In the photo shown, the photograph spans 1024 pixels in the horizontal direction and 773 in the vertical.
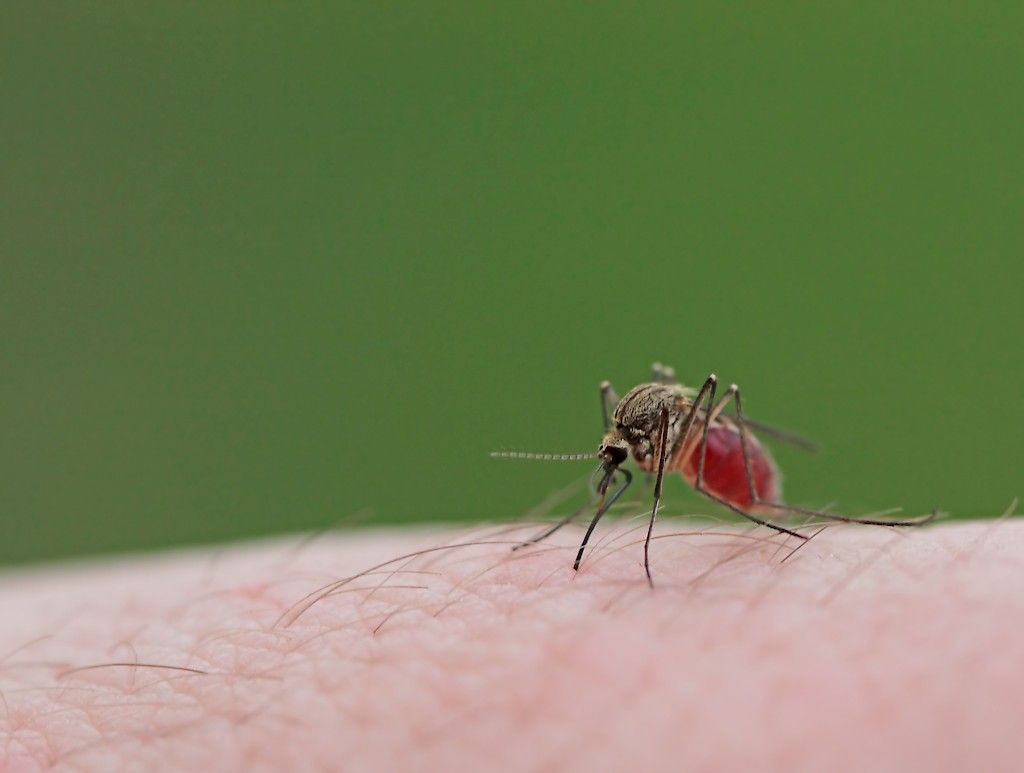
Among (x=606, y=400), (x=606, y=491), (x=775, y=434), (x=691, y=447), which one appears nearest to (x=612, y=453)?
(x=606, y=491)

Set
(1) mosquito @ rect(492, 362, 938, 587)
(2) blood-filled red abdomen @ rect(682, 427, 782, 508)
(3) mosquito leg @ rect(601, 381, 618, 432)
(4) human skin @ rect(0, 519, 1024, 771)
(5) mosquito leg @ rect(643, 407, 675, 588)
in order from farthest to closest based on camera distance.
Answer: (3) mosquito leg @ rect(601, 381, 618, 432)
(2) blood-filled red abdomen @ rect(682, 427, 782, 508)
(1) mosquito @ rect(492, 362, 938, 587)
(5) mosquito leg @ rect(643, 407, 675, 588)
(4) human skin @ rect(0, 519, 1024, 771)

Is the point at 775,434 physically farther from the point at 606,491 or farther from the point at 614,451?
the point at 606,491

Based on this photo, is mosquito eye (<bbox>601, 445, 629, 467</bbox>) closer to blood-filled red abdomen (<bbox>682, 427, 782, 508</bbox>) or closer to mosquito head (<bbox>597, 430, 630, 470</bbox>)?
mosquito head (<bbox>597, 430, 630, 470</bbox>)

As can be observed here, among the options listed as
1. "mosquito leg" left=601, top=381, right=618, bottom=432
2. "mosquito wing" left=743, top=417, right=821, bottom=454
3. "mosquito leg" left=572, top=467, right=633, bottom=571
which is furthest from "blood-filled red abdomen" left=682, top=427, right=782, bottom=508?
"mosquito leg" left=601, top=381, right=618, bottom=432

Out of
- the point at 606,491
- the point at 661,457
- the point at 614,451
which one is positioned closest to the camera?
the point at 661,457

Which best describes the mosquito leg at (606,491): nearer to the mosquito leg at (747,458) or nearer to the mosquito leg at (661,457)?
the mosquito leg at (661,457)

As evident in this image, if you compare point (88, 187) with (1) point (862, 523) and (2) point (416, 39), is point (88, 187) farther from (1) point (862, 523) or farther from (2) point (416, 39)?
(1) point (862, 523)

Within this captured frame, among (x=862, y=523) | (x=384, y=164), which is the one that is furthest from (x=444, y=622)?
(x=384, y=164)

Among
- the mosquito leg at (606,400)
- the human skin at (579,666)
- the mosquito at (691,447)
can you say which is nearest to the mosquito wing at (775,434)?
the mosquito at (691,447)
